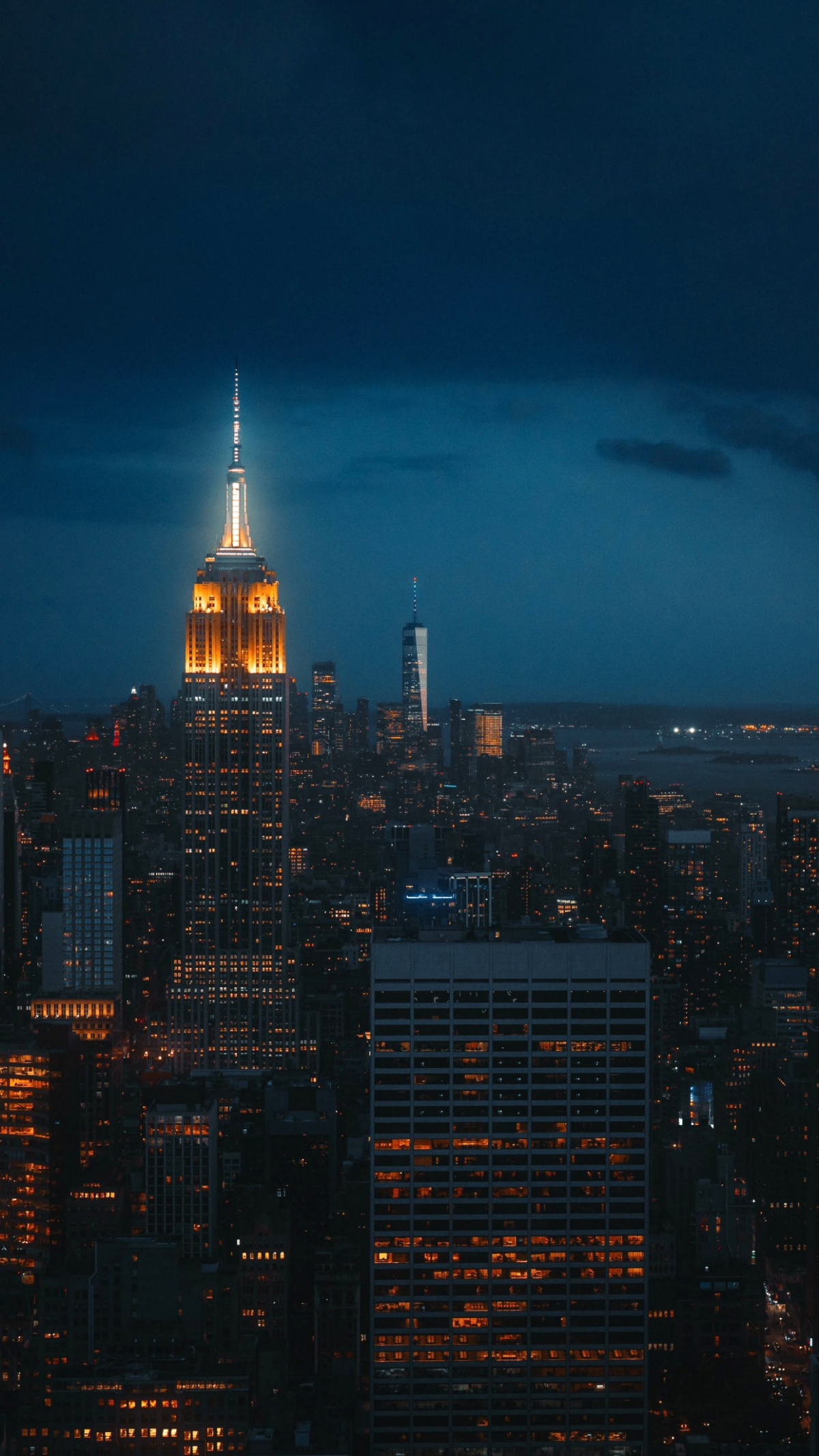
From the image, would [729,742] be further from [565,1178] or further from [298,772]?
[298,772]

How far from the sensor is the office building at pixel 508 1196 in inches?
406

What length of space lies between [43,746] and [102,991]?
4347mm

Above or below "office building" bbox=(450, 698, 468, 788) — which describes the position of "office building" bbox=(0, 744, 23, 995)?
below

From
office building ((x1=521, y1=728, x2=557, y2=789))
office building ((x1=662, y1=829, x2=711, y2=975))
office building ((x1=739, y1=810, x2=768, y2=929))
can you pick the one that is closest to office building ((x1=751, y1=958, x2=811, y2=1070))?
office building ((x1=662, y1=829, x2=711, y2=975))

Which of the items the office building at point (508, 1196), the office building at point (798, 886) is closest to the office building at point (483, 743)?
the office building at point (798, 886)

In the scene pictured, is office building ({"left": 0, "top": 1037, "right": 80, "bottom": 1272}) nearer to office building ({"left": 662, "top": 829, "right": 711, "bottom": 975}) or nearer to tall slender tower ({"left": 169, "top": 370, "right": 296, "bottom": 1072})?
tall slender tower ({"left": 169, "top": 370, "right": 296, "bottom": 1072})

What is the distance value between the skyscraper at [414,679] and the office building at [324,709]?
3.85ft

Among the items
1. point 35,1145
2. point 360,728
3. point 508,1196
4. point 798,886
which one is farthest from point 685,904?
point 508,1196

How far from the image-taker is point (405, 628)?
1448 centimetres

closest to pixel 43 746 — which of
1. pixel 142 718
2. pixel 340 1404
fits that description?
pixel 142 718

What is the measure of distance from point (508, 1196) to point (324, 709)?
9003 millimetres

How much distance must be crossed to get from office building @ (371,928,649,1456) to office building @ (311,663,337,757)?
6688 mm

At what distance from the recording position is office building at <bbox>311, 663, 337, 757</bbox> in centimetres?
1747

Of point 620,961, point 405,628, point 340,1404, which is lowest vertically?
point 340,1404
